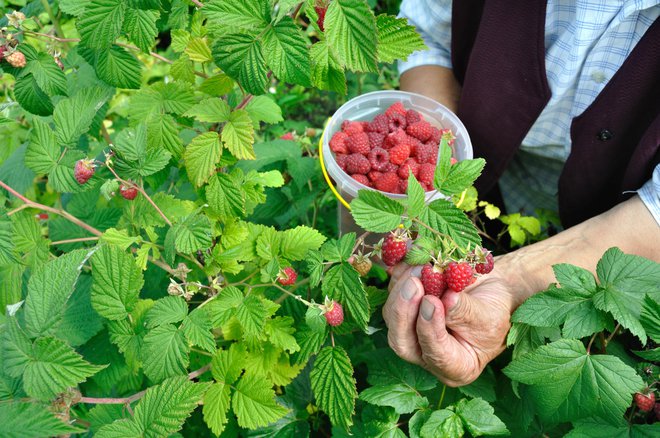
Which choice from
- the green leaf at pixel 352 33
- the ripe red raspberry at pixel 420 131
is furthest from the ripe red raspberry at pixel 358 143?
the green leaf at pixel 352 33

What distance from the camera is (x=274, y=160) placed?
1215 millimetres

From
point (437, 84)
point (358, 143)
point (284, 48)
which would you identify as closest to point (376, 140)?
point (358, 143)

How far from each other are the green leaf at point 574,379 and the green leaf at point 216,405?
45 cm

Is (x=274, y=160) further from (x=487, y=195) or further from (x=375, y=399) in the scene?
(x=487, y=195)

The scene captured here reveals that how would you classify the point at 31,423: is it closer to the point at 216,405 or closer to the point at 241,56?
the point at 216,405

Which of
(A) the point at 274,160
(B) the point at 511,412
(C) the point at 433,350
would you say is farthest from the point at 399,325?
(A) the point at 274,160

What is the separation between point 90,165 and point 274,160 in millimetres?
459

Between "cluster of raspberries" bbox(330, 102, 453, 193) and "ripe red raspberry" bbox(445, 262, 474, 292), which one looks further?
"cluster of raspberries" bbox(330, 102, 453, 193)

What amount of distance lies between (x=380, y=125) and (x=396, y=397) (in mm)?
620

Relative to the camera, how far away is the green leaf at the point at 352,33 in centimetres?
64

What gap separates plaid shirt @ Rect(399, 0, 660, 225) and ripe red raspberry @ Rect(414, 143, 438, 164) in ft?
0.69

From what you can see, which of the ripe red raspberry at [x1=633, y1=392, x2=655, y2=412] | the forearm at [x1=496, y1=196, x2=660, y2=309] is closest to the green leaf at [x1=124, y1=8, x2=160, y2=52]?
the forearm at [x1=496, y1=196, x2=660, y2=309]

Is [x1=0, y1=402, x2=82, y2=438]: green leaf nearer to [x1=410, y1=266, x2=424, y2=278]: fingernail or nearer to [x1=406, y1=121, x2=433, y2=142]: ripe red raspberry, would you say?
[x1=410, y1=266, x2=424, y2=278]: fingernail

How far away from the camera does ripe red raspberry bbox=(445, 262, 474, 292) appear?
0.76 metres
